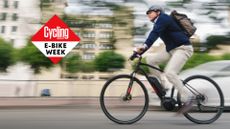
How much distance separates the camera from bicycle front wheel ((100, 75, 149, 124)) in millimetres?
7688

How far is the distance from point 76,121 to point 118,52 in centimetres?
1174

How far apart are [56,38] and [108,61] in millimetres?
2190

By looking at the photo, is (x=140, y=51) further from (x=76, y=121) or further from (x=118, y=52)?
(x=118, y=52)

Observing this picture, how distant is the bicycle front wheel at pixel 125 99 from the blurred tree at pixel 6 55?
42.6 ft

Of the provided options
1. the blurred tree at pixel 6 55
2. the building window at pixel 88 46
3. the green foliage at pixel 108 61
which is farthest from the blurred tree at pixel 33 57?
the green foliage at pixel 108 61

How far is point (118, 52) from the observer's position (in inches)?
794

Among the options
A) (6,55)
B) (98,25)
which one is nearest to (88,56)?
(98,25)

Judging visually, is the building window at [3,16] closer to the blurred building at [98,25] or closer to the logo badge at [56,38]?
the logo badge at [56,38]

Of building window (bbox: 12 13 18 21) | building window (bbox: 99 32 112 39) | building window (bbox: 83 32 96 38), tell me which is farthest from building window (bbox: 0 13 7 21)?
building window (bbox: 99 32 112 39)

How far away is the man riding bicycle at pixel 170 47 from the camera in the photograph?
7516mm

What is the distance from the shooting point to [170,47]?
7711 millimetres

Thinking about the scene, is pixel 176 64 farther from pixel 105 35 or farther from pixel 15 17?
pixel 105 35

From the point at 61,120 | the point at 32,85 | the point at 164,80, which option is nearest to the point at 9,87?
the point at 32,85

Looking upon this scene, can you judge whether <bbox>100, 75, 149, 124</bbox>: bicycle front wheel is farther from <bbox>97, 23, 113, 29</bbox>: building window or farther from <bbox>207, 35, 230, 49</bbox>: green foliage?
<bbox>207, 35, 230, 49</bbox>: green foliage
